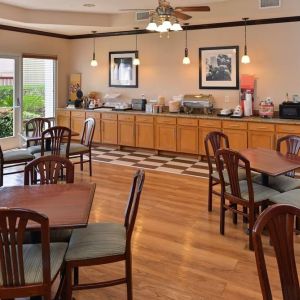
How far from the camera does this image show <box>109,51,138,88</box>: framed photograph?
809 cm

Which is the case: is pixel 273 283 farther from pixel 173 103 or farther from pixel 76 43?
pixel 76 43

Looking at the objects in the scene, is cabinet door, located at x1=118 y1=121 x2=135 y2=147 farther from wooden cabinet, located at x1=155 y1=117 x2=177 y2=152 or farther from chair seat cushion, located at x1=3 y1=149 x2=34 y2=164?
chair seat cushion, located at x1=3 y1=149 x2=34 y2=164

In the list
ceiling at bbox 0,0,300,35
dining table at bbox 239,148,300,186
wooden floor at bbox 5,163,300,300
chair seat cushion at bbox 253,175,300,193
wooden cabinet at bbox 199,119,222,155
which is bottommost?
wooden floor at bbox 5,163,300,300

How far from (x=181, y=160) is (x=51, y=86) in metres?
3.91

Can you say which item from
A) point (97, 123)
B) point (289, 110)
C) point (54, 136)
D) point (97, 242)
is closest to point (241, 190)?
point (97, 242)

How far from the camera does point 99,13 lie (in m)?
7.27

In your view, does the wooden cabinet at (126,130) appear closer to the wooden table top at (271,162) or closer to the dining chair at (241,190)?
the wooden table top at (271,162)

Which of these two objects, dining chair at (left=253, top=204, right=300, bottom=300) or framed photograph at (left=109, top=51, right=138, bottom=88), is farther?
framed photograph at (left=109, top=51, right=138, bottom=88)

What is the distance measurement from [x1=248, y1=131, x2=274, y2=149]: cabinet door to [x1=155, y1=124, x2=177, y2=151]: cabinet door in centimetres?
155

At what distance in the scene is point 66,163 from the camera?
286 cm

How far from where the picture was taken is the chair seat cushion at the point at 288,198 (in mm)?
3124

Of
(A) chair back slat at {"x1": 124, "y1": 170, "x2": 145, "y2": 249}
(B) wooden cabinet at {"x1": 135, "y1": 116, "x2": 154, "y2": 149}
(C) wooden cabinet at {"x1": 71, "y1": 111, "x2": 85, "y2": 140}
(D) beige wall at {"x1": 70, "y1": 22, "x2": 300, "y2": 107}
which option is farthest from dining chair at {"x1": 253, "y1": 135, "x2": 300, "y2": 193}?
(C) wooden cabinet at {"x1": 71, "y1": 111, "x2": 85, "y2": 140}

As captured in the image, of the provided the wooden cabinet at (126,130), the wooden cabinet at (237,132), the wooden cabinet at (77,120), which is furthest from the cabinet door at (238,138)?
the wooden cabinet at (77,120)

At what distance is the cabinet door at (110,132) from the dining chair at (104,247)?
5460 mm
